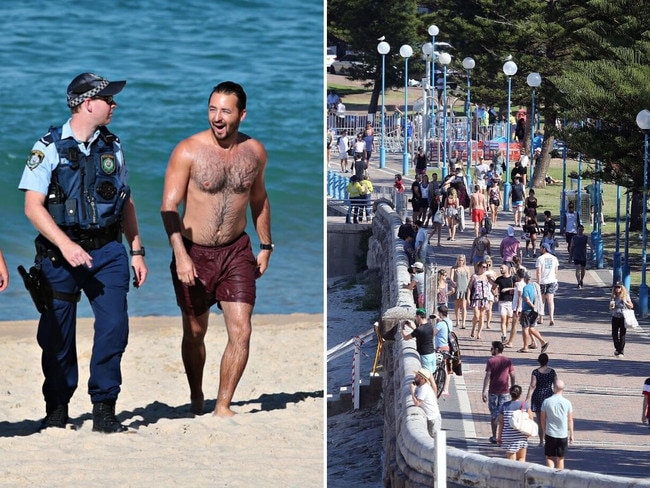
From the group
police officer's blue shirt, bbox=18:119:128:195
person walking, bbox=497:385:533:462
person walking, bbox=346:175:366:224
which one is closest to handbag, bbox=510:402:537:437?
person walking, bbox=497:385:533:462

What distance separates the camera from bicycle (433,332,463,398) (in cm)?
1688

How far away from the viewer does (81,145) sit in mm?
7086

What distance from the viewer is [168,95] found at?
17.8 m

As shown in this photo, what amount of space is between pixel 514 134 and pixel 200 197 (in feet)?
154

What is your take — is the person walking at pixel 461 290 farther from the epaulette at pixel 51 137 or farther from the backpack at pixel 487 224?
the epaulette at pixel 51 137

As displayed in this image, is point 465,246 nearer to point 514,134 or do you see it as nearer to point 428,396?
point 428,396

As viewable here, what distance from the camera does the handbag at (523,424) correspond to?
1323 centimetres

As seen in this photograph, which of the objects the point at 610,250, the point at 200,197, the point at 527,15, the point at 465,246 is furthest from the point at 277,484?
the point at 527,15

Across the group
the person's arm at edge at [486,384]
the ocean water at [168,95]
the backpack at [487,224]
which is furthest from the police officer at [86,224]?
the backpack at [487,224]

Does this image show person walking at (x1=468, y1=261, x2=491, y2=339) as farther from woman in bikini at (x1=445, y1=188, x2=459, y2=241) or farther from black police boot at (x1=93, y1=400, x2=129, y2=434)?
black police boot at (x1=93, y1=400, x2=129, y2=434)

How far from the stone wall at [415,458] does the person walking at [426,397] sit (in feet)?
0.21

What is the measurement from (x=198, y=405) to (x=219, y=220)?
119 cm

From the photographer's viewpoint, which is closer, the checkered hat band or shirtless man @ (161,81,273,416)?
the checkered hat band

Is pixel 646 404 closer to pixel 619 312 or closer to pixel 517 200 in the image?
pixel 619 312
